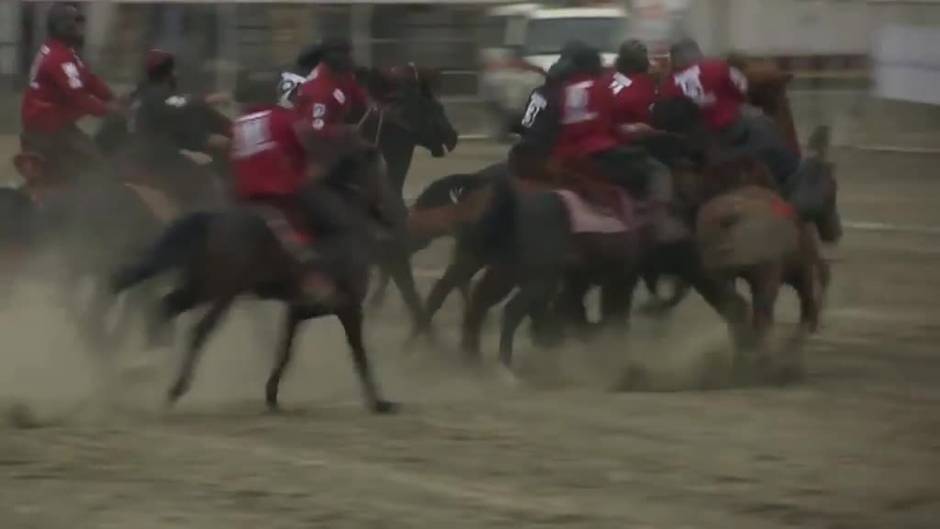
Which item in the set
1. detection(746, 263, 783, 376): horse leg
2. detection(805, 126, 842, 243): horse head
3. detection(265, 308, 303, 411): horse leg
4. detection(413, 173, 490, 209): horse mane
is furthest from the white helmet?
detection(805, 126, 842, 243): horse head

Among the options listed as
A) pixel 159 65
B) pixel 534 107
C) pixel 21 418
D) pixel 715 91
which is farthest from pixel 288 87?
pixel 21 418

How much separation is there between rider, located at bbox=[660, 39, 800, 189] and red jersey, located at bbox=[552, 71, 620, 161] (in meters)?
0.57

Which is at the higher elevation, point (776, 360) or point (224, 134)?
point (224, 134)

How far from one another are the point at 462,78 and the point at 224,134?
19091 mm

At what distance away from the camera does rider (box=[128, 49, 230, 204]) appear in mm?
14797

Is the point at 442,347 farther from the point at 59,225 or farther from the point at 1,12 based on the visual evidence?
the point at 1,12

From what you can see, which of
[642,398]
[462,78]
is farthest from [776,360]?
[462,78]

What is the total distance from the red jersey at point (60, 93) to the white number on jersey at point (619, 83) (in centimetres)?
330

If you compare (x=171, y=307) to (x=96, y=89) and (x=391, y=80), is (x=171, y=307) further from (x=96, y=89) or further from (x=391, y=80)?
(x=391, y=80)

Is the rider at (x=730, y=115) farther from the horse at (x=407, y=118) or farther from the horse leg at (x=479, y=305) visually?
the horse at (x=407, y=118)

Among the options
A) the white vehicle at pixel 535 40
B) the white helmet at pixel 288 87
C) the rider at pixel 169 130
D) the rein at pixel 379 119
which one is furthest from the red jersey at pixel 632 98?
the white vehicle at pixel 535 40

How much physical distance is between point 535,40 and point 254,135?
67.4 ft

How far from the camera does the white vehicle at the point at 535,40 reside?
31.9 metres

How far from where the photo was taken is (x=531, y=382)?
13.9 metres
